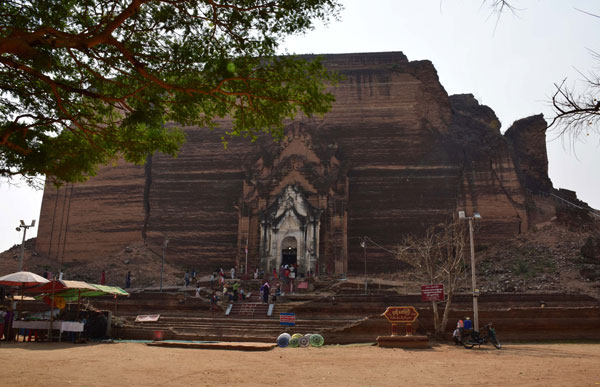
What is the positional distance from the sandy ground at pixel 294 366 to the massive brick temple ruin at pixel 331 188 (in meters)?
19.0

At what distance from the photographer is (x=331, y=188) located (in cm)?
3466

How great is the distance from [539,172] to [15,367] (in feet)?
133

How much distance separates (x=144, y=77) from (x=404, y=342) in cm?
1174

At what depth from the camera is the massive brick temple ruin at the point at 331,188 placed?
111 feet

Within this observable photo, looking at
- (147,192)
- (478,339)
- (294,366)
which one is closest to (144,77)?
(294,366)

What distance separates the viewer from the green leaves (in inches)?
303

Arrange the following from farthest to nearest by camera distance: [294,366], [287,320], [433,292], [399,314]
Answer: [287,320] → [433,292] → [399,314] → [294,366]

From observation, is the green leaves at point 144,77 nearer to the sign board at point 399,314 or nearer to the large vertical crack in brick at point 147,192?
the sign board at point 399,314

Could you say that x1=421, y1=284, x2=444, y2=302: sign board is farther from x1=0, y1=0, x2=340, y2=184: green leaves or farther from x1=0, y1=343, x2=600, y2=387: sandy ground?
x1=0, y1=0, x2=340, y2=184: green leaves

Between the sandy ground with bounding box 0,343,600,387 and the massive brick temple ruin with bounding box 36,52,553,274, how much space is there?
19000mm

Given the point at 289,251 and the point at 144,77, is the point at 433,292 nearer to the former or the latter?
the point at 144,77

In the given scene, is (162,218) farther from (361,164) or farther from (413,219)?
(413,219)

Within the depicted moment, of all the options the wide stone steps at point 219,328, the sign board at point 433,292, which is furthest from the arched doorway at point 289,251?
the sign board at point 433,292

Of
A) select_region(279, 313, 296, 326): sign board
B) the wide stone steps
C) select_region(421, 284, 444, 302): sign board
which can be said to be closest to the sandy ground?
select_region(421, 284, 444, 302): sign board
